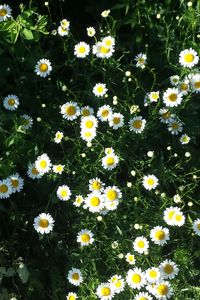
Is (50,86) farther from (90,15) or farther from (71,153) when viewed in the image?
(90,15)

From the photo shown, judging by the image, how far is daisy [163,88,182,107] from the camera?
2611 millimetres

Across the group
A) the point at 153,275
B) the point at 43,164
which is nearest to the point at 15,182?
the point at 43,164

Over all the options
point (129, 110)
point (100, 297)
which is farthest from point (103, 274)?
point (129, 110)

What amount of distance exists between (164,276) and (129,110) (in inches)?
33.4

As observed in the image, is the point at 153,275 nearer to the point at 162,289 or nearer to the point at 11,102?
the point at 162,289

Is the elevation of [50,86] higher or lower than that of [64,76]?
lower

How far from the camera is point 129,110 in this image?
8.89 feet

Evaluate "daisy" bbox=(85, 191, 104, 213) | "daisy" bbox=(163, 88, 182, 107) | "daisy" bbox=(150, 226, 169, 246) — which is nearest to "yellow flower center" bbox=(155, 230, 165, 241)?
"daisy" bbox=(150, 226, 169, 246)

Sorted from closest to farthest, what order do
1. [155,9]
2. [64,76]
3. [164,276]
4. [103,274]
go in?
1. [164,276]
2. [103,274]
3. [155,9]
4. [64,76]

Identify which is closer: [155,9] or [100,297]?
[100,297]

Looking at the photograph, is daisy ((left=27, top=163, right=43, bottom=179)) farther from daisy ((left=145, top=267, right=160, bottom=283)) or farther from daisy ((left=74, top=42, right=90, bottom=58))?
daisy ((left=145, top=267, right=160, bottom=283))

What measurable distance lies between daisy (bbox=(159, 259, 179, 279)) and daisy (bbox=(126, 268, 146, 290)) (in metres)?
0.09

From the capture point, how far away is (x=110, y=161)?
2510 millimetres

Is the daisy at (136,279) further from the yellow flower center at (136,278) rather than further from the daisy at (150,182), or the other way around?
the daisy at (150,182)
